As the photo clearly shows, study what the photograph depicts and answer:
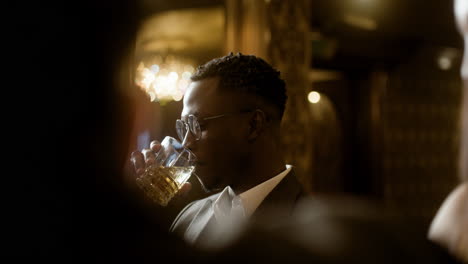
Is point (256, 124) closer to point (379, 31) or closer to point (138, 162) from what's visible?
point (138, 162)

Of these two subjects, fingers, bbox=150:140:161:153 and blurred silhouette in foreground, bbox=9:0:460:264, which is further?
fingers, bbox=150:140:161:153

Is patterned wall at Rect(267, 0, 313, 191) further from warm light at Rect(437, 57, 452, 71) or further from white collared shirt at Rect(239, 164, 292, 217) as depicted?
warm light at Rect(437, 57, 452, 71)

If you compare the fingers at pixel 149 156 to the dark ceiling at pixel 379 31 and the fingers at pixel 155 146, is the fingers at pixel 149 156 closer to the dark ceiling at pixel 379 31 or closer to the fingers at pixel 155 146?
the fingers at pixel 155 146

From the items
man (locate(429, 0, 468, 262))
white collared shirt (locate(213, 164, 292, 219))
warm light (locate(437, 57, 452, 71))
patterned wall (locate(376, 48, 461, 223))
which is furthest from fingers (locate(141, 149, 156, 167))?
warm light (locate(437, 57, 452, 71))

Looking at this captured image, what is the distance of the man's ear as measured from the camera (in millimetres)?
1293

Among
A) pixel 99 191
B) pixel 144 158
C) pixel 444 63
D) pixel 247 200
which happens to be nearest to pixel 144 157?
pixel 144 158

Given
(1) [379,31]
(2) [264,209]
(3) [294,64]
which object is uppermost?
(1) [379,31]

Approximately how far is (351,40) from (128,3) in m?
4.80

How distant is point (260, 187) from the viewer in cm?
123

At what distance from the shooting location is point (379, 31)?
5.17m

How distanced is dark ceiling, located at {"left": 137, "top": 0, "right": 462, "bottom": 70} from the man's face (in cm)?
342

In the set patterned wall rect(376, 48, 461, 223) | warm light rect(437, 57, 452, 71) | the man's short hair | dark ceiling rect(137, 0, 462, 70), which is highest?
dark ceiling rect(137, 0, 462, 70)

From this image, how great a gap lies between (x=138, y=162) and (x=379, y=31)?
4.65m

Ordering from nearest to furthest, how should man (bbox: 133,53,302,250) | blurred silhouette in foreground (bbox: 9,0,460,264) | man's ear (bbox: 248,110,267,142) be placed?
blurred silhouette in foreground (bbox: 9,0,460,264) < man (bbox: 133,53,302,250) < man's ear (bbox: 248,110,267,142)
